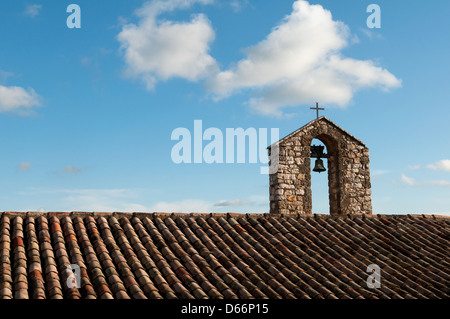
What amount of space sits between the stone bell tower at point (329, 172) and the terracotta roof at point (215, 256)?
404 mm

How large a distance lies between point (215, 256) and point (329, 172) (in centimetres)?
394

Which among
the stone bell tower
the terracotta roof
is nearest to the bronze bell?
the stone bell tower

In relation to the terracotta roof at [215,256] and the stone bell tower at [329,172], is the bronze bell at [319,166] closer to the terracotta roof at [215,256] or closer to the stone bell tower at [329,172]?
the stone bell tower at [329,172]

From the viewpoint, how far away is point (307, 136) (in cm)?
1023

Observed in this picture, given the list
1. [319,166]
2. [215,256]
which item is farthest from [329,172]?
[215,256]

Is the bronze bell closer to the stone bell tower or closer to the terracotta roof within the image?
the stone bell tower

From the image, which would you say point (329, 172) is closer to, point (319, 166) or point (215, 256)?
point (319, 166)

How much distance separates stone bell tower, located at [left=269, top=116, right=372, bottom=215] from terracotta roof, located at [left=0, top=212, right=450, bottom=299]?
1.32ft

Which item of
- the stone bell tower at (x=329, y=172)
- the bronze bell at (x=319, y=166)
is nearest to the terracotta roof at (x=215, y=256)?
the stone bell tower at (x=329, y=172)

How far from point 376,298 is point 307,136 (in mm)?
4099

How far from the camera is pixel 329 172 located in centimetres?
1071

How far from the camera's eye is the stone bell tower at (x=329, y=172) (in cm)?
995

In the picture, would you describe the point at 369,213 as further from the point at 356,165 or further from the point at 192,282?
the point at 192,282
